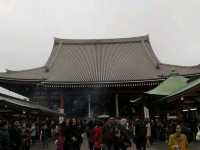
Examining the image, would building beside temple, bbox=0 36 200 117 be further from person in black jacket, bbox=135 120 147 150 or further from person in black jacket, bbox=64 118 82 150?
person in black jacket, bbox=64 118 82 150

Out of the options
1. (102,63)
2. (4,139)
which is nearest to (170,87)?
(4,139)

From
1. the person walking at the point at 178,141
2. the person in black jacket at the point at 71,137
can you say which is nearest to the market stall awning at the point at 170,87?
the person in black jacket at the point at 71,137

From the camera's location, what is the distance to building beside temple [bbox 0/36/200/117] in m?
32.5

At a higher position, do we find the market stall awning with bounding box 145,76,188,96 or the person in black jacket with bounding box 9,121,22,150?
the market stall awning with bounding box 145,76,188,96

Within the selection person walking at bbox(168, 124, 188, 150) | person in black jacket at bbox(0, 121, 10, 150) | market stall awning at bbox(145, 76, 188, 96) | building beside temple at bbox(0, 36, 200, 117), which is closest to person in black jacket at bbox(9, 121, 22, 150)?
person in black jacket at bbox(0, 121, 10, 150)

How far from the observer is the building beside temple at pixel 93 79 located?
32469 mm

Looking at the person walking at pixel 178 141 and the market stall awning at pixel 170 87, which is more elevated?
the market stall awning at pixel 170 87

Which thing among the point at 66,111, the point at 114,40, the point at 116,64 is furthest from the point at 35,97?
the point at 114,40

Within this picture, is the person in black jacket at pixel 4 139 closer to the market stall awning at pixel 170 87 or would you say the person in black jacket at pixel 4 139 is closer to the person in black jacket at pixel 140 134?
the person in black jacket at pixel 140 134

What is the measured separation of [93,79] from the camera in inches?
1362

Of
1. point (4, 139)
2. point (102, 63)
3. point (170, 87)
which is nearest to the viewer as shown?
point (4, 139)

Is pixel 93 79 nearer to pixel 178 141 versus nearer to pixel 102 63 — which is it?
pixel 102 63

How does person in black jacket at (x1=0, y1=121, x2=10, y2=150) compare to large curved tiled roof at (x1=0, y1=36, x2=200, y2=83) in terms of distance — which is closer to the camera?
person in black jacket at (x1=0, y1=121, x2=10, y2=150)

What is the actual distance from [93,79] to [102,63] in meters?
4.32
